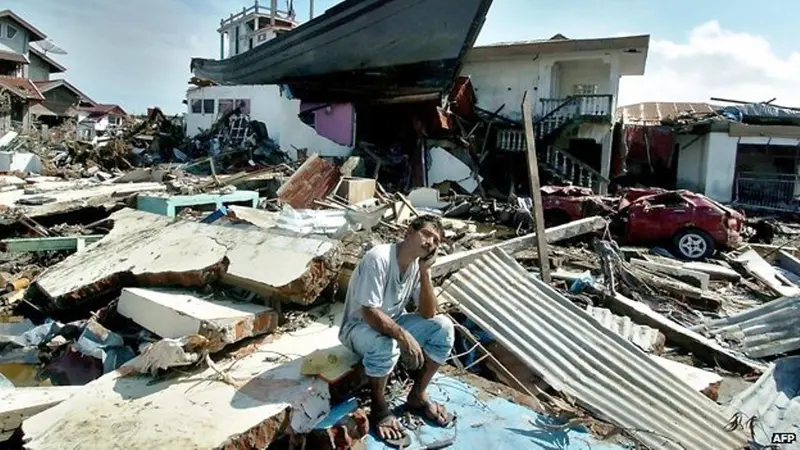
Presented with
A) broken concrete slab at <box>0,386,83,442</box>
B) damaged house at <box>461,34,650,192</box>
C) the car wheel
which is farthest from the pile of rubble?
damaged house at <box>461,34,650,192</box>

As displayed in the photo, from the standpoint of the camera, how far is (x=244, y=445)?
103 inches

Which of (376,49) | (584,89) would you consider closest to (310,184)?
(376,49)

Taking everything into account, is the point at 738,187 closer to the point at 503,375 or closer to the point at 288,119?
the point at 288,119

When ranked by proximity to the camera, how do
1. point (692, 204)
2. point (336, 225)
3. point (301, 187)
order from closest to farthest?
1. point (336, 225)
2. point (692, 204)
3. point (301, 187)

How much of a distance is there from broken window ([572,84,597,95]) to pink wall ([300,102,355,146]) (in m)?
8.87

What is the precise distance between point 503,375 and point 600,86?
17273 millimetres

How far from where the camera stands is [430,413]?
324 centimetres

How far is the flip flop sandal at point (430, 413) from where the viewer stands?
3.21 meters

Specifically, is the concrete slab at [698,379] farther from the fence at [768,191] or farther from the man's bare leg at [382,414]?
the fence at [768,191]

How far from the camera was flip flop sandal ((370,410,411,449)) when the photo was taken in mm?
2972

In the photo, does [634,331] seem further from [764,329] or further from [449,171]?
[449,171]

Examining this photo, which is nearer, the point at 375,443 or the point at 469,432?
the point at 375,443

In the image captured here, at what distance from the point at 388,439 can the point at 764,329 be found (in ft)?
14.6

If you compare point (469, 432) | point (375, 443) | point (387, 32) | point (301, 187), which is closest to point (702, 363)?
point (469, 432)
